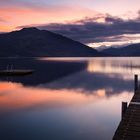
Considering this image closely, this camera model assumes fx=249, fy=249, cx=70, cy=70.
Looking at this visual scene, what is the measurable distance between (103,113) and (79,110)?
13.2 ft

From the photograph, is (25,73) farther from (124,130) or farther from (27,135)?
(124,130)

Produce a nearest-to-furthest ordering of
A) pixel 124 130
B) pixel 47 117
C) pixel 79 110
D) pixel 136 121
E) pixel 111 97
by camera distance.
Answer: pixel 124 130 → pixel 136 121 → pixel 47 117 → pixel 79 110 → pixel 111 97

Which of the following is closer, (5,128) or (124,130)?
(124,130)

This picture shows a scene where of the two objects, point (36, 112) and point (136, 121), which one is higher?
point (136, 121)

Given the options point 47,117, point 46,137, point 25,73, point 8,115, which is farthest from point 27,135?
point 25,73

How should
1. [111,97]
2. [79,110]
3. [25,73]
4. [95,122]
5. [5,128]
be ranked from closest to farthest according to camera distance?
[5,128] → [95,122] → [79,110] → [111,97] → [25,73]

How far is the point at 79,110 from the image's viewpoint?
35.5 m

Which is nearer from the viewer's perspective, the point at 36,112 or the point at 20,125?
the point at 20,125

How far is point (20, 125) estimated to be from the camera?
1075 inches

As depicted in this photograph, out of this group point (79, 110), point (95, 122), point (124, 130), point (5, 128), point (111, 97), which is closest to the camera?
point (124, 130)

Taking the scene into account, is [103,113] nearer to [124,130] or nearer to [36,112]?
[36,112]

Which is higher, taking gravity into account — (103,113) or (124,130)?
(124,130)

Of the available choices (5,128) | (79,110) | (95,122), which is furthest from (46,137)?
(79,110)

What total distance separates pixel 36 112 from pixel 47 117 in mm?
3197
